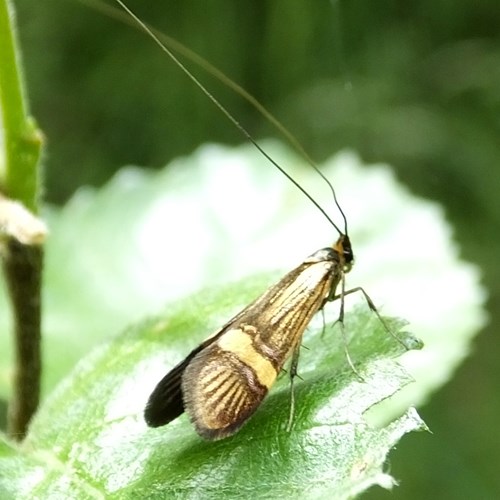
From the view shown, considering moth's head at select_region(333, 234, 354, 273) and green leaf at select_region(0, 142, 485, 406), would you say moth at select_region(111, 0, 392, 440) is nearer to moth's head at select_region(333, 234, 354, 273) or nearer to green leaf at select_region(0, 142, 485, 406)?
moth's head at select_region(333, 234, 354, 273)

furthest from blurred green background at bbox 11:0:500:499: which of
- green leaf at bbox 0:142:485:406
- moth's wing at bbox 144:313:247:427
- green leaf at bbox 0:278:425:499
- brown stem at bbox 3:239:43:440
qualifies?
moth's wing at bbox 144:313:247:427

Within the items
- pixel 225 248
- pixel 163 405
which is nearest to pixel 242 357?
pixel 163 405

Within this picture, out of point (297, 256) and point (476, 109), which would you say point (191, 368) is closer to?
point (297, 256)

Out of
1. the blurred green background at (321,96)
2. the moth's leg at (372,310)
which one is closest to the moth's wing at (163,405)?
the moth's leg at (372,310)

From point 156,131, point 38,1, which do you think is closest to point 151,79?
point 156,131

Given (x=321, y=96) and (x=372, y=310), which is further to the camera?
(x=321, y=96)

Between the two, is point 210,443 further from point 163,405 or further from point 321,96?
point 321,96

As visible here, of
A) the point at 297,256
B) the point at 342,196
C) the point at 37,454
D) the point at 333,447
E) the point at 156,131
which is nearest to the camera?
the point at 333,447
